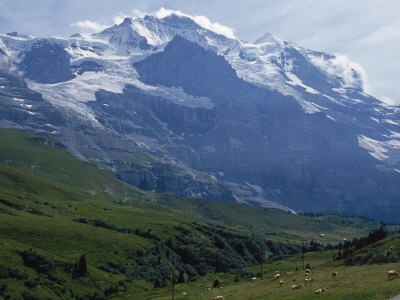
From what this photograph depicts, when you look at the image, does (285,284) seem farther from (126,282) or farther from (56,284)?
(126,282)

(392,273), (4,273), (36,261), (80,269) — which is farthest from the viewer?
(80,269)

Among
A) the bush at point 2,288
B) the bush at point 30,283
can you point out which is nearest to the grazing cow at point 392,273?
the bush at point 2,288

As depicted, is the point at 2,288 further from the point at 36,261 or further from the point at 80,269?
the point at 80,269

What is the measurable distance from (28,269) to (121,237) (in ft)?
263

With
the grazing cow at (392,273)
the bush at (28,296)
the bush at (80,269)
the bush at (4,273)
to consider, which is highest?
the grazing cow at (392,273)

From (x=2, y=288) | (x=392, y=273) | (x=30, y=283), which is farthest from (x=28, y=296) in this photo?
(x=392, y=273)

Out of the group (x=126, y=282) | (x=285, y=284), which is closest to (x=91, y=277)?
(x=126, y=282)

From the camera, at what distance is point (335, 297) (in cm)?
5128

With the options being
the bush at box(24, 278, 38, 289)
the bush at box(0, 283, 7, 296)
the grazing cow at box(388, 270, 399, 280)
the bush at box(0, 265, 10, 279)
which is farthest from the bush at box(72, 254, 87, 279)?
the grazing cow at box(388, 270, 399, 280)

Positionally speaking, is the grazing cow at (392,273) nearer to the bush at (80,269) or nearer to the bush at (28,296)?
the bush at (28,296)

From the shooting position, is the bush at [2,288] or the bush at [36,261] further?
the bush at [36,261]

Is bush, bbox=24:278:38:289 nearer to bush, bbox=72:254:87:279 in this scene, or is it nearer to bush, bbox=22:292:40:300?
bush, bbox=22:292:40:300

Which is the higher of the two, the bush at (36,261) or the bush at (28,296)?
the bush at (36,261)

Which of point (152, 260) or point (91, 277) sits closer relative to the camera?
point (91, 277)
